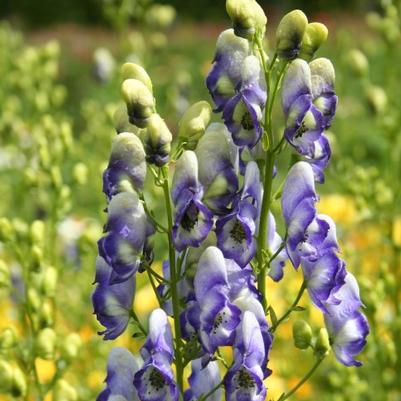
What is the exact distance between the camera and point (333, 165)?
3252 millimetres

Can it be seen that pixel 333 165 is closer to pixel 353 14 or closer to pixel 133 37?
pixel 133 37

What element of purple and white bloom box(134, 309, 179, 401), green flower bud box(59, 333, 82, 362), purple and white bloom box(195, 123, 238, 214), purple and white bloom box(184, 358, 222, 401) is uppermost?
purple and white bloom box(195, 123, 238, 214)

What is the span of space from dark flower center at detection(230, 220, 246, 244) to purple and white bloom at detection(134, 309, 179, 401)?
0.16 meters

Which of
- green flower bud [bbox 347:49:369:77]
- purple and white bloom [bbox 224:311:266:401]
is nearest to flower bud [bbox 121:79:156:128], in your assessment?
purple and white bloom [bbox 224:311:266:401]

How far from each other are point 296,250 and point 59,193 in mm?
1241

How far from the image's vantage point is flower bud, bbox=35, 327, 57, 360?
83.3 inches

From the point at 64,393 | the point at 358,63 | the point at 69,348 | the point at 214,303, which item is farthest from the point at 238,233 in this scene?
the point at 358,63

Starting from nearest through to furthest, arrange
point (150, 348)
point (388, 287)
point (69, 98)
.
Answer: point (150, 348)
point (388, 287)
point (69, 98)

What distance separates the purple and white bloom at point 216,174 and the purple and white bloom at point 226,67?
97 millimetres

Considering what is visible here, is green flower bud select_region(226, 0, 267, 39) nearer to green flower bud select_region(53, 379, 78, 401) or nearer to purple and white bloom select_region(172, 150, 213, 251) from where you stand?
purple and white bloom select_region(172, 150, 213, 251)

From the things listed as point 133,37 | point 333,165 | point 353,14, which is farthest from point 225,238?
point 353,14

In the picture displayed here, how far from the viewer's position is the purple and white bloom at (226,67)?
5.14ft

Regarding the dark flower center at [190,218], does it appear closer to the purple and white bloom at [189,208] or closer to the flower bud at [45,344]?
the purple and white bloom at [189,208]

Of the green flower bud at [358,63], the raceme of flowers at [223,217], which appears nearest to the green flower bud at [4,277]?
the raceme of flowers at [223,217]
